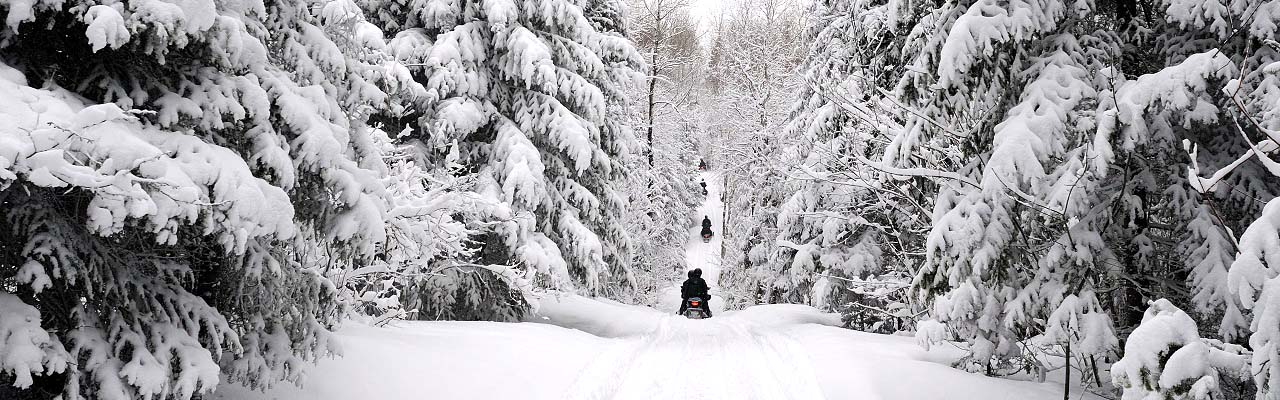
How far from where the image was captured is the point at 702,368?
30.4 feet

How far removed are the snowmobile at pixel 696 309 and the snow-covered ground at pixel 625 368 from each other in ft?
21.2

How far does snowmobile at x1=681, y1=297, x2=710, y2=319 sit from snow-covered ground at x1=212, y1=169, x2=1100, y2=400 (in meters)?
6.48

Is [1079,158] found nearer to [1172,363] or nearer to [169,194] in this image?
[1172,363]

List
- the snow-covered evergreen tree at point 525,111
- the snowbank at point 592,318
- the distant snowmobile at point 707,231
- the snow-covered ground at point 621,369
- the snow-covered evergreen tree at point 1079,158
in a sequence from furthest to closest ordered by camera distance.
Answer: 1. the distant snowmobile at point 707,231
2. the snowbank at point 592,318
3. the snow-covered evergreen tree at point 525,111
4. the snow-covered ground at point 621,369
5. the snow-covered evergreen tree at point 1079,158

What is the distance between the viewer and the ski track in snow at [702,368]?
7727 mm

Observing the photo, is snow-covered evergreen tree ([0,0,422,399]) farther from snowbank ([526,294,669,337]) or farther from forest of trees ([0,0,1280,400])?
snowbank ([526,294,669,337])

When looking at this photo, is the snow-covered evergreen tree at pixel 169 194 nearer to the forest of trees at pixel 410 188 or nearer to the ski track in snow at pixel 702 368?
the forest of trees at pixel 410 188

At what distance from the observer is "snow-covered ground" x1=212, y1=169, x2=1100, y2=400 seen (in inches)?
244

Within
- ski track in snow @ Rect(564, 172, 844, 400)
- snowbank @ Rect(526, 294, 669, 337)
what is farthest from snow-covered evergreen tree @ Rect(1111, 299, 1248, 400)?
snowbank @ Rect(526, 294, 669, 337)

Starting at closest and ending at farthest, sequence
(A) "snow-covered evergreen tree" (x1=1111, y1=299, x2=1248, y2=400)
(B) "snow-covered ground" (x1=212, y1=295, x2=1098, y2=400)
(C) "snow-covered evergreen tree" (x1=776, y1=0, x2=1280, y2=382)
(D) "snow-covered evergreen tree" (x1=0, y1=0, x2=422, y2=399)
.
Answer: (A) "snow-covered evergreen tree" (x1=1111, y1=299, x2=1248, y2=400) → (D) "snow-covered evergreen tree" (x1=0, y1=0, x2=422, y2=399) → (C) "snow-covered evergreen tree" (x1=776, y1=0, x2=1280, y2=382) → (B) "snow-covered ground" (x1=212, y1=295, x2=1098, y2=400)

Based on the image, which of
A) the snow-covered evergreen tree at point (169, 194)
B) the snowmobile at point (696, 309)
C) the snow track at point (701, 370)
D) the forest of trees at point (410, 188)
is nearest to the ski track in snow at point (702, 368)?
the snow track at point (701, 370)

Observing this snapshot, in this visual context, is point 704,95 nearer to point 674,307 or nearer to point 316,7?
point 674,307

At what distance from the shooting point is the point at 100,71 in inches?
156

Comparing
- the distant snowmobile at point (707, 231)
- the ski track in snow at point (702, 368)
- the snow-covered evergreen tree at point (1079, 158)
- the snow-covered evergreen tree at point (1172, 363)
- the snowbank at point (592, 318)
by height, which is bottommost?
the distant snowmobile at point (707, 231)
